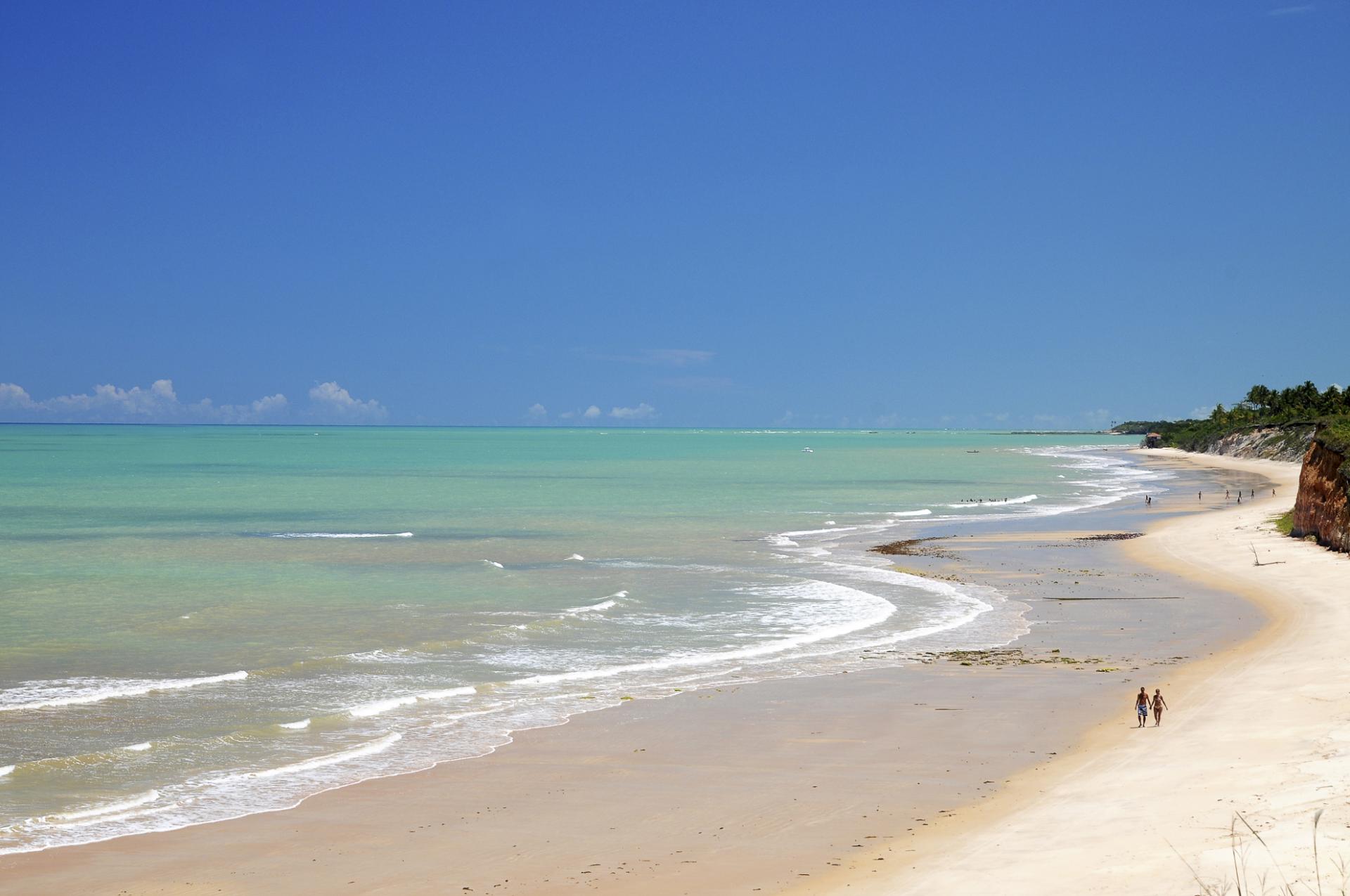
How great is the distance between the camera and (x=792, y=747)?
18.4 m

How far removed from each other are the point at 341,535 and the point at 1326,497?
138 ft

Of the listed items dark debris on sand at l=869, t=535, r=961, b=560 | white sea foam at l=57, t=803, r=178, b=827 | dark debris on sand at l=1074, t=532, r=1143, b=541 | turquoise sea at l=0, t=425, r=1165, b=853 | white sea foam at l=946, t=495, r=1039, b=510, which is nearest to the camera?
white sea foam at l=57, t=803, r=178, b=827

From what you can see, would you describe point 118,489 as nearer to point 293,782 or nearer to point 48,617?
point 48,617

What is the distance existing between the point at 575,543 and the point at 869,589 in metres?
17.9

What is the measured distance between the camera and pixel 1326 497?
40.9m

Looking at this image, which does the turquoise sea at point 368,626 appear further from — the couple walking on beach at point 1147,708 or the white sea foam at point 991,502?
the couple walking on beach at point 1147,708

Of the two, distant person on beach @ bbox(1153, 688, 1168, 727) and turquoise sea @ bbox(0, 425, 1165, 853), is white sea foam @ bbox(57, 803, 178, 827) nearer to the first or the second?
turquoise sea @ bbox(0, 425, 1165, 853)

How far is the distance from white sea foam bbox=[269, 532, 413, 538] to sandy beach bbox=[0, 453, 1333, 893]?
3354cm

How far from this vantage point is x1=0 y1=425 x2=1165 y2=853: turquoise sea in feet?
57.2

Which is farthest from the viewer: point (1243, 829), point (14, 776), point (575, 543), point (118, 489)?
point (118, 489)

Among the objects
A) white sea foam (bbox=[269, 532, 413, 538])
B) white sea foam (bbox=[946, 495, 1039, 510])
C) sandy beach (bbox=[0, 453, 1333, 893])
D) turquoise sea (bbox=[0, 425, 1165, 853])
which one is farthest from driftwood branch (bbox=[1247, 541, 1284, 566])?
white sea foam (bbox=[269, 532, 413, 538])

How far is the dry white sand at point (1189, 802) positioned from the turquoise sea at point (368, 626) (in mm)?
7356

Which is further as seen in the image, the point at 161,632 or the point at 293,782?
the point at 161,632

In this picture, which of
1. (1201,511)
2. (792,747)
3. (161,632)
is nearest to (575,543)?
(161,632)
